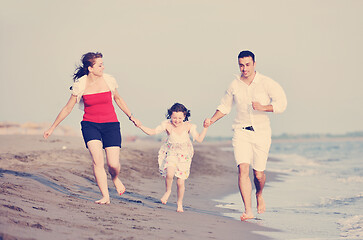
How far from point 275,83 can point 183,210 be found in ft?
7.16

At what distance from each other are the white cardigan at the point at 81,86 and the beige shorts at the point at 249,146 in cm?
176

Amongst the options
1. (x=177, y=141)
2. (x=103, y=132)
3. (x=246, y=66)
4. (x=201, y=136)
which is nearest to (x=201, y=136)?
(x=201, y=136)

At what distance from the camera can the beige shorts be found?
7.23 meters

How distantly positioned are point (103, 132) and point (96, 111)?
0.95ft

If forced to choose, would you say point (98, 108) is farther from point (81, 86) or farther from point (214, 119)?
point (214, 119)

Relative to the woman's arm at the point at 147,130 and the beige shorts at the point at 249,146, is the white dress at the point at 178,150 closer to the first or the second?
the woman's arm at the point at 147,130

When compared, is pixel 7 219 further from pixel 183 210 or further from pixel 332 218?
pixel 332 218

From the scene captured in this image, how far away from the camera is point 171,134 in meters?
7.69

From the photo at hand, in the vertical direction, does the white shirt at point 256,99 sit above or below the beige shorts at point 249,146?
above

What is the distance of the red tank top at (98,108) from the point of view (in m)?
7.09

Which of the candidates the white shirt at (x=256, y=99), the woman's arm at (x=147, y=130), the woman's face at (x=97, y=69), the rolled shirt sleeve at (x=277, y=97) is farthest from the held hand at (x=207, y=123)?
the woman's face at (x=97, y=69)

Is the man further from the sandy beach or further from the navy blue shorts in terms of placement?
the navy blue shorts

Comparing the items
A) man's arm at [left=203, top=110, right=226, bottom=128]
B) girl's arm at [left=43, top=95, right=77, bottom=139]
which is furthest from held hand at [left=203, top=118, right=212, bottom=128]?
girl's arm at [left=43, top=95, right=77, bottom=139]

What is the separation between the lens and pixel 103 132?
23.5 feet
